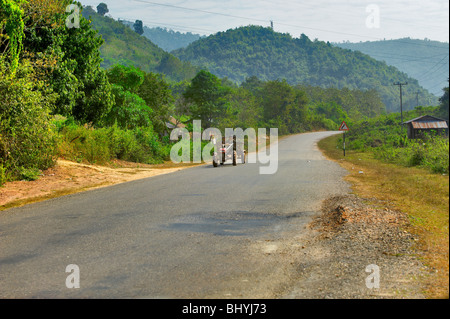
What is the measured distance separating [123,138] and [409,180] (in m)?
16.3

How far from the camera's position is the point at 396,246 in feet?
22.8

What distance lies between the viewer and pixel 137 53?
145625 mm

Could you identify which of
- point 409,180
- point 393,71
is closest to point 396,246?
point 409,180

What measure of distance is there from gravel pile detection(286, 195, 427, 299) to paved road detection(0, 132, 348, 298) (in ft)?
1.27

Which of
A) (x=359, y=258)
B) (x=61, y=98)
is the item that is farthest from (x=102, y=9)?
(x=359, y=258)

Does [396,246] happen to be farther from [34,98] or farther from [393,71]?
[393,71]

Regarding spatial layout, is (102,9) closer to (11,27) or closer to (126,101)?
(126,101)

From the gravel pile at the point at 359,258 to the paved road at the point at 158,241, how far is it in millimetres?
388

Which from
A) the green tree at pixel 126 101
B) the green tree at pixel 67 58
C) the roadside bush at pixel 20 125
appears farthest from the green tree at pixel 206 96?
the roadside bush at pixel 20 125

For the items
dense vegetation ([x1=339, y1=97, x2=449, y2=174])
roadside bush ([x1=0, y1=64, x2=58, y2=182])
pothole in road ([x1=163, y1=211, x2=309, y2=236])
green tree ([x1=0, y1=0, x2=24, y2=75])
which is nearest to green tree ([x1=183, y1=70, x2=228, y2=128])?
dense vegetation ([x1=339, y1=97, x2=449, y2=174])

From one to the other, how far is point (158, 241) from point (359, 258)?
3.44 metres

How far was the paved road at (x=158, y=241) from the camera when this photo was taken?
5691 millimetres

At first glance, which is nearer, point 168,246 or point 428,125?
point 168,246

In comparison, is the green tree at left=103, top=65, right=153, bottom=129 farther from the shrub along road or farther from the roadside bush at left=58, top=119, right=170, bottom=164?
the shrub along road
